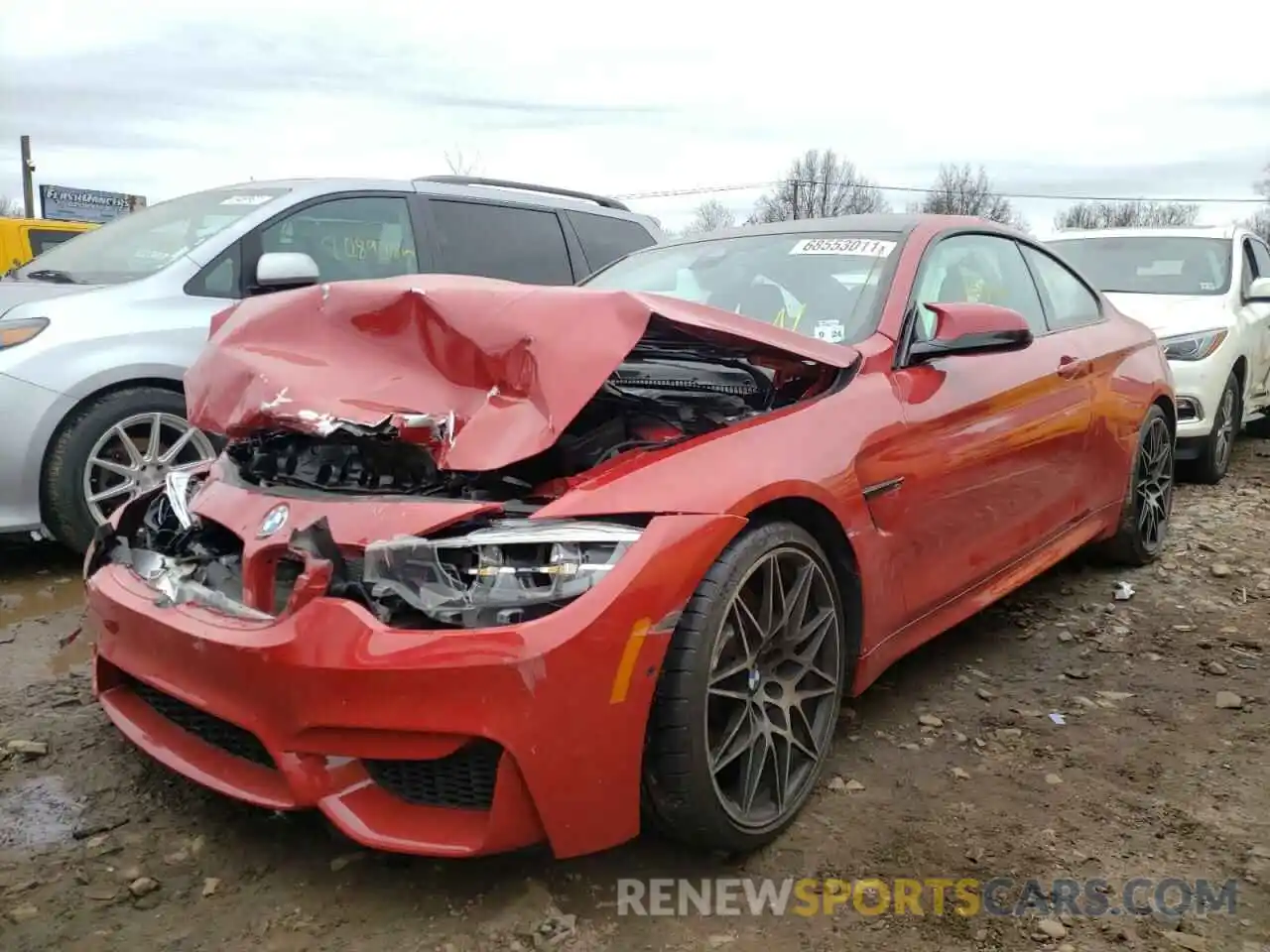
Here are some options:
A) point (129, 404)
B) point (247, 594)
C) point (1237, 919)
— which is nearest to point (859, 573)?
point (1237, 919)

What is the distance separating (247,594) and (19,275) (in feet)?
12.4

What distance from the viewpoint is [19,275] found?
16.3ft

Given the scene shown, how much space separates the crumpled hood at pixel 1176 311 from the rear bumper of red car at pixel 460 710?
Result: 550cm

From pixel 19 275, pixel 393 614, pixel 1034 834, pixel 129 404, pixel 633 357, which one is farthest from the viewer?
pixel 19 275

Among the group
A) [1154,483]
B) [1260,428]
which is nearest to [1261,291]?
[1260,428]

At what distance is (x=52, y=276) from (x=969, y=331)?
168 inches

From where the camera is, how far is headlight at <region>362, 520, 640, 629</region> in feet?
6.46

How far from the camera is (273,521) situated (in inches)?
89.3

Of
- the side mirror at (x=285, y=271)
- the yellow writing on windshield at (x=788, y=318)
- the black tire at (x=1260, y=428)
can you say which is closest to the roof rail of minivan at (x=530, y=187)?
the side mirror at (x=285, y=271)

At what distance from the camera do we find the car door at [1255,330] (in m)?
6.86

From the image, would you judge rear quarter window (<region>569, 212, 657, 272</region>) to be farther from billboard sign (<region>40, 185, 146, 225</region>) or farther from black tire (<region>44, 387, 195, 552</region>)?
billboard sign (<region>40, 185, 146, 225</region>)

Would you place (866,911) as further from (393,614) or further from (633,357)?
(633,357)

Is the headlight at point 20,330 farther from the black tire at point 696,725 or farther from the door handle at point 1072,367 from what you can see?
the door handle at point 1072,367

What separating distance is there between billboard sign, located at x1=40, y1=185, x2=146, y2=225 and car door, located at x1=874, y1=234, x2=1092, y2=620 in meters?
35.0
